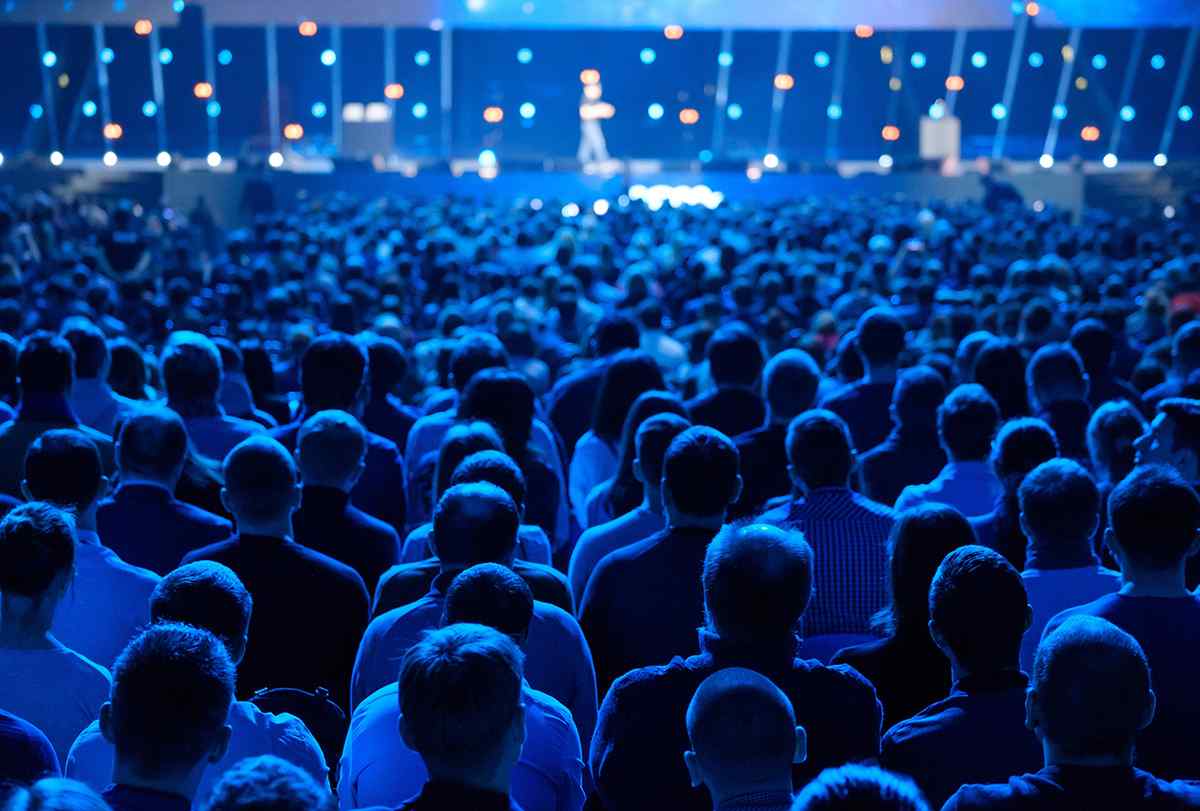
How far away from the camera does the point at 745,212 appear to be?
23969 mm

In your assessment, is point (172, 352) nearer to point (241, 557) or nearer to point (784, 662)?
point (241, 557)

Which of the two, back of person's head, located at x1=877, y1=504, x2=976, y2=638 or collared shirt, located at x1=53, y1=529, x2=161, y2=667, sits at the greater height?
back of person's head, located at x1=877, y1=504, x2=976, y2=638

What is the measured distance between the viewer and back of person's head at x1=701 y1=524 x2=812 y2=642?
136 inches

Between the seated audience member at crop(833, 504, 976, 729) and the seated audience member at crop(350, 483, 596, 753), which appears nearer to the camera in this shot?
the seated audience member at crop(833, 504, 976, 729)

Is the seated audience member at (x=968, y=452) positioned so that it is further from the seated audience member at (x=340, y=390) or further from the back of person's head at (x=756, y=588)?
the back of person's head at (x=756, y=588)

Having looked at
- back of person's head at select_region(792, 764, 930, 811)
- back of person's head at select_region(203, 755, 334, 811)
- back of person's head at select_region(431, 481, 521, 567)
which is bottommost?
back of person's head at select_region(431, 481, 521, 567)

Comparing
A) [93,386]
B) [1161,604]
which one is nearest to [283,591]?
[1161,604]

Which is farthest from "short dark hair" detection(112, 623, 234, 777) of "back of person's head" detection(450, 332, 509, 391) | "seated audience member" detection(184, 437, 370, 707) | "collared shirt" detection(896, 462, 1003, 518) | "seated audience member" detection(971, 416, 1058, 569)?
"back of person's head" detection(450, 332, 509, 391)

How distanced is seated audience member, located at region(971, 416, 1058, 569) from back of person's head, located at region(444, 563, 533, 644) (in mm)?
Answer: 2265

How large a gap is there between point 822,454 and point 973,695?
180cm

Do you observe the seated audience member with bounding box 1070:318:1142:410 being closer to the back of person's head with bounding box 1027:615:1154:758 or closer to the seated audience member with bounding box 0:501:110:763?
the back of person's head with bounding box 1027:615:1154:758

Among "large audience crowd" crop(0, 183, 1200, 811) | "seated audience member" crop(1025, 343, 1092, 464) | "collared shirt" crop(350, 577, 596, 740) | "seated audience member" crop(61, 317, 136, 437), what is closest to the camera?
"large audience crowd" crop(0, 183, 1200, 811)

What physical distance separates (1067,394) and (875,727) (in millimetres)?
4027

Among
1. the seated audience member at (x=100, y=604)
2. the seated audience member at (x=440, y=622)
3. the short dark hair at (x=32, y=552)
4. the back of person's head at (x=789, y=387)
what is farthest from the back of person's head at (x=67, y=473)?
the back of person's head at (x=789, y=387)
